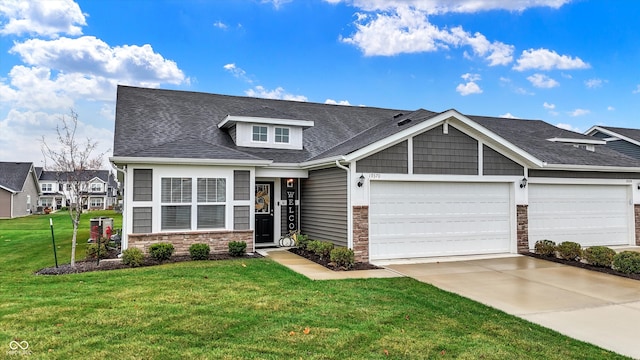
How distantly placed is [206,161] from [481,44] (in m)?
17.0

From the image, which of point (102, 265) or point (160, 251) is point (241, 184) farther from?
point (102, 265)

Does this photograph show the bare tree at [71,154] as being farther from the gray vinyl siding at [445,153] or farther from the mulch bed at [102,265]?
the gray vinyl siding at [445,153]

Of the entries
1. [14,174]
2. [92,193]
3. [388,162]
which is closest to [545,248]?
[388,162]

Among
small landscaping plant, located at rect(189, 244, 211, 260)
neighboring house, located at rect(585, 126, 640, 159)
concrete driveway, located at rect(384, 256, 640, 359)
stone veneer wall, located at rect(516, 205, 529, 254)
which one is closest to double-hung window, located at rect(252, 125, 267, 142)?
small landscaping plant, located at rect(189, 244, 211, 260)

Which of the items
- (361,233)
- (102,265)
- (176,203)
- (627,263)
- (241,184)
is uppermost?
(241,184)

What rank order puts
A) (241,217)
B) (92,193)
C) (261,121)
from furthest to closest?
1. (92,193)
2. (261,121)
3. (241,217)

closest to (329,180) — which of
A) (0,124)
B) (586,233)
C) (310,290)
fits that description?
(310,290)

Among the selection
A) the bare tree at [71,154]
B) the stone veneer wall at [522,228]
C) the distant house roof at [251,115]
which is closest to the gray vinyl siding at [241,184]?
the distant house roof at [251,115]

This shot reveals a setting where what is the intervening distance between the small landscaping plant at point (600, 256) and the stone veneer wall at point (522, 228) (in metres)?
1.94

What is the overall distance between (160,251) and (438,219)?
7.37 m

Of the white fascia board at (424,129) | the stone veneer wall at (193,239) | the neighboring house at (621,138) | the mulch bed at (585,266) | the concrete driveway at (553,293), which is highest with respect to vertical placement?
the neighboring house at (621,138)

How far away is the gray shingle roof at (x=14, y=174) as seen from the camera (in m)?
38.2

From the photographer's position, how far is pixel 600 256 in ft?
32.8

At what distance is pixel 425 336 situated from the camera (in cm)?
503
